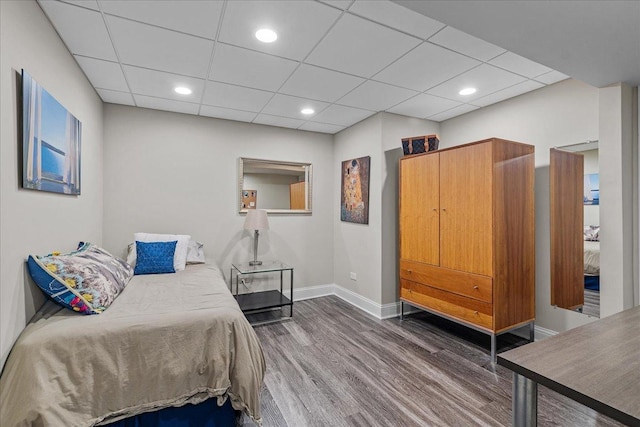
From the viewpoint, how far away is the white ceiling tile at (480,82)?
2.49 meters

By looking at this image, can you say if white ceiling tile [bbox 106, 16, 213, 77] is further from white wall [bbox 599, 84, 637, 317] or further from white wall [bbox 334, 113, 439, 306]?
white wall [bbox 599, 84, 637, 317]

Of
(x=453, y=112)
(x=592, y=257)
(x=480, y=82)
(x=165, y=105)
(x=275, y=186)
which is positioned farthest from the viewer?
(x=275, y=186)

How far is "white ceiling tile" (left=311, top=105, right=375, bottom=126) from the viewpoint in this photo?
11.3 ft

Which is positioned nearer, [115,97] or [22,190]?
[22,190]

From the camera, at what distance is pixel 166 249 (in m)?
3.01

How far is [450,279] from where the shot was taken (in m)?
2.86

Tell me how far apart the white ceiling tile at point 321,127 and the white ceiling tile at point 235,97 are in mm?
854

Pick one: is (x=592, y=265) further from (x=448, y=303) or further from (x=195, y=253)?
(x=195, y=253)

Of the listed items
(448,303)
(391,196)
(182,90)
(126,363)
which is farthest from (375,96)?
(126,363)

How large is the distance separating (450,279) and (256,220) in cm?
228

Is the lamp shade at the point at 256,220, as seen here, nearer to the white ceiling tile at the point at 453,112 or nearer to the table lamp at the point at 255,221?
the table lamp at the point at 255,221

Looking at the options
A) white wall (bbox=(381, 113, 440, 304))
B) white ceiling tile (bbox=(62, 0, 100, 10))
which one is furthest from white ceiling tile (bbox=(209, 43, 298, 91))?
white wall (bbox=(381, 113, 440, 304))

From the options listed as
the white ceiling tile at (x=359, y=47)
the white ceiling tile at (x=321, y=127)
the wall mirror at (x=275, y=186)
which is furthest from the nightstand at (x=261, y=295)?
the white ceiling tile at (x=359, y=47)

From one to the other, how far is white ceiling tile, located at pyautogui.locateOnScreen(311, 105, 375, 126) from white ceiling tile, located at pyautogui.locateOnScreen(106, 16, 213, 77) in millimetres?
1482
